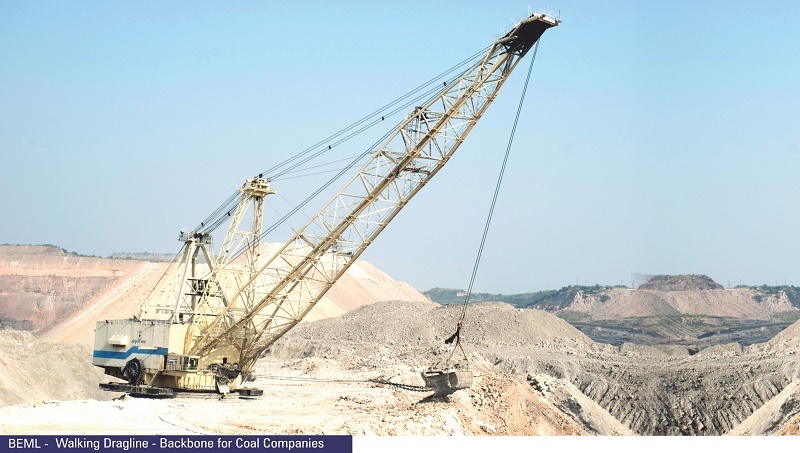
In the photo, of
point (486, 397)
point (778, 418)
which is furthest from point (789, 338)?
point (486, 397)

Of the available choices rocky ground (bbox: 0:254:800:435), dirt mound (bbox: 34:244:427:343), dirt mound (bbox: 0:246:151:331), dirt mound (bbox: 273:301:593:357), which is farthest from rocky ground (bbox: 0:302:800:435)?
dirt mound (bbox: 0:246:151:331)

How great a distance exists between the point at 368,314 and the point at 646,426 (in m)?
27.9

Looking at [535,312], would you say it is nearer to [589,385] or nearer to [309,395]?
[589,385]

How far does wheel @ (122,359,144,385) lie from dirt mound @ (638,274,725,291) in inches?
1983

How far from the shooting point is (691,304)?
65.9 meters

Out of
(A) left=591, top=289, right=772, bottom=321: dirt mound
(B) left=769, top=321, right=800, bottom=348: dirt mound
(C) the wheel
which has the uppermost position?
(A) left=591, top=289, right=772, bottom=321: dirt mound

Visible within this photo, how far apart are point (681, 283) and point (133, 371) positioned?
59.2m

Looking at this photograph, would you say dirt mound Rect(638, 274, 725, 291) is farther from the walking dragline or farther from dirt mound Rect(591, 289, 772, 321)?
the walking dragline

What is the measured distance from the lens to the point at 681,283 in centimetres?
7544

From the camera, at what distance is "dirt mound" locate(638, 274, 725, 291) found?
232ft

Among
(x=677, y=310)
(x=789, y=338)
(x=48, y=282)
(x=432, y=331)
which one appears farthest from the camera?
(x=48, y=282)

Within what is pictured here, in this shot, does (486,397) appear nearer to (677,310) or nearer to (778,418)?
(778,418)

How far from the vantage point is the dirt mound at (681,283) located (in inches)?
2778

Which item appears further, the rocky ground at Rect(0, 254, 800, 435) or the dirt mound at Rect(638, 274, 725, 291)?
the dirt mound at Rect(638, 274, 725, 291)
